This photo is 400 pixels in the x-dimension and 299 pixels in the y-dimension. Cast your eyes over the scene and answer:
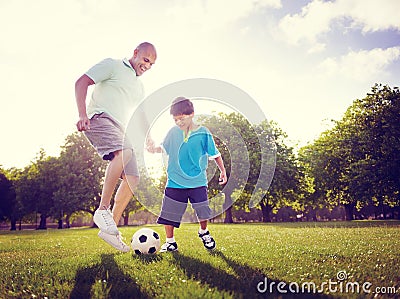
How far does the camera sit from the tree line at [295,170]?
83.3 feet

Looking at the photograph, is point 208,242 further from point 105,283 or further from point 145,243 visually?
point 105,283

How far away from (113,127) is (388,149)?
25149mm

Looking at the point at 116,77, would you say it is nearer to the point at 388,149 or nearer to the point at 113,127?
the point at 113,127

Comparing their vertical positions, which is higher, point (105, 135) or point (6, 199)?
point (105, 135)

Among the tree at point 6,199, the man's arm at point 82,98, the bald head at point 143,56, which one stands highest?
the bald head at point 143,56

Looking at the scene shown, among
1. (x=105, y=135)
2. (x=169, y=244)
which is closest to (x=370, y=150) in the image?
(x=169, y=244)

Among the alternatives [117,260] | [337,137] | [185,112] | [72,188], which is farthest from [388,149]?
[72,188]

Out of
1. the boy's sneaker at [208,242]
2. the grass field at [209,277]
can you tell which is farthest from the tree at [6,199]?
the grass field at [209,277]

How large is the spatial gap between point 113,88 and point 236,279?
11.2 feet

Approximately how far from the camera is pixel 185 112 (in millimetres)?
5742

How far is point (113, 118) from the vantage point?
5.10 meters

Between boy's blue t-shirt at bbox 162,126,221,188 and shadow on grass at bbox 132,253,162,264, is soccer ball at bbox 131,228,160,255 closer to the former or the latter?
shadow on grass at bbox 132,253,162,264

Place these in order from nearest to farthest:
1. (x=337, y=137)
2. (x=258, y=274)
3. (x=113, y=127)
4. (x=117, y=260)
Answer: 1. (x=258, y=274)
2. (x=117, y=260)
3. (x=113, y=127)
4. (x=337, y=137)

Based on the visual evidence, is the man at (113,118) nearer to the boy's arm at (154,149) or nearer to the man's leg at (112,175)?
the man's leg at (112,175)
